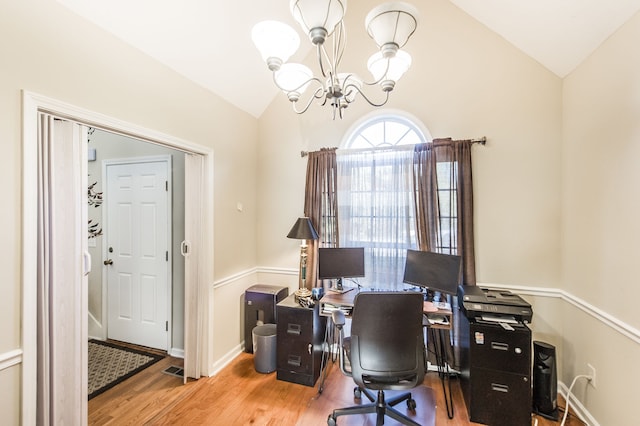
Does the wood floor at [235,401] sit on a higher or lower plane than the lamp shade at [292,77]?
lower

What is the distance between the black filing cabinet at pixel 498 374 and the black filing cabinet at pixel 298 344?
4.11ft

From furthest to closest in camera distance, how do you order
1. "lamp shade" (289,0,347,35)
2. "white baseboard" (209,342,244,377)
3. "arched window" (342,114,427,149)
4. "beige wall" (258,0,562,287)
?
1. "arched window" (342,114,427,149)
2. "white baseboard" (209,342,244,377)
3. "beige wall" (258,0,562,287)
4. "lamp shade" (289,0,347,35)

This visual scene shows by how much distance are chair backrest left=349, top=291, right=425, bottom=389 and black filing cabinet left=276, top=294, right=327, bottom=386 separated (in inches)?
31.2

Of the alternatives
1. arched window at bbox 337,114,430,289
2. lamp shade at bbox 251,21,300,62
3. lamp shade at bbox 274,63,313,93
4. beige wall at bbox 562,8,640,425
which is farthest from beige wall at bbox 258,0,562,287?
lamp shade at bbox 251,21,300,62

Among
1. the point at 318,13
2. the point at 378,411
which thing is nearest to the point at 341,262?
the point at 378,411

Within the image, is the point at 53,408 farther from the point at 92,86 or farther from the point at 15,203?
the point at 92,86

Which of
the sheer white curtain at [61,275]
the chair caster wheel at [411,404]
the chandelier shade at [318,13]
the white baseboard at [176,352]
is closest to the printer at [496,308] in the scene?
the chair caster wheel at [411,404]

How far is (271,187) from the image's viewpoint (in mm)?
3326

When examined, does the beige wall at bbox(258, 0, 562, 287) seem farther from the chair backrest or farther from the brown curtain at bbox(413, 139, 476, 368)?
the chair backrest

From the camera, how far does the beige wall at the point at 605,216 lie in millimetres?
1640

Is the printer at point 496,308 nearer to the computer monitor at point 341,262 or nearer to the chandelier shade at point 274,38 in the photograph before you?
the computer monitor at point 341,262

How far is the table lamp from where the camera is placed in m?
2.76

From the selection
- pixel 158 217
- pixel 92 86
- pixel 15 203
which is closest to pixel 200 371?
pixel 158 217

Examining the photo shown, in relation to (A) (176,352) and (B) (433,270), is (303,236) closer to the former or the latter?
(B) (433,270)
